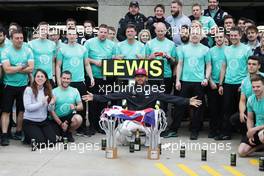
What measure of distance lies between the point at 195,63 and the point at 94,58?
2.09 meters

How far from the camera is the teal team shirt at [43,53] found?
10.4 metres

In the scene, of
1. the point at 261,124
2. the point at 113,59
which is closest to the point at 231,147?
the point at 261,124

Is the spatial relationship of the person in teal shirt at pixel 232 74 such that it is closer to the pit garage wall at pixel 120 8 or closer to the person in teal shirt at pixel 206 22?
the person in teal shirt at pixel 206 22

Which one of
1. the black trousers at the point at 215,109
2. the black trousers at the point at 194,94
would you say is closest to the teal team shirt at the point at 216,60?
the black trousers at the point at 215,109

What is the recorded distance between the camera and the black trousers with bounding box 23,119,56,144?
31.5ft

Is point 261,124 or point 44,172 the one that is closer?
point 44,172

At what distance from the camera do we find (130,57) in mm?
10828

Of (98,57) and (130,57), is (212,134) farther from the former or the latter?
(98,57)

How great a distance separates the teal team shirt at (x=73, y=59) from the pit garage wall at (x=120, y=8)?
4644mm

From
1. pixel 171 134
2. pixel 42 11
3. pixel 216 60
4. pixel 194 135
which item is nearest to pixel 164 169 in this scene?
pixel 194 135

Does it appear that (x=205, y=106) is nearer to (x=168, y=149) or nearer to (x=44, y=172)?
(x=168, y=149)

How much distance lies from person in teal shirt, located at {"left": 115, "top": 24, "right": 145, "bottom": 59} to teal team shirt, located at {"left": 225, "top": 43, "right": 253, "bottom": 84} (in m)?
1.74

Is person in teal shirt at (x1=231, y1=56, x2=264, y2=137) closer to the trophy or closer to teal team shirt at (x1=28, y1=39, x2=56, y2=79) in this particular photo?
the trophy

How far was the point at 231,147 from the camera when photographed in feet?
32.1
